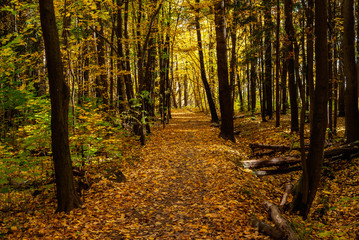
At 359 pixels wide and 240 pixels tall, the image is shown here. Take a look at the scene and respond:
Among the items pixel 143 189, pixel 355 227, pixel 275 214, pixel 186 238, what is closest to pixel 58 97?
pixel 143 189

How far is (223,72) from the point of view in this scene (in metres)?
13.6

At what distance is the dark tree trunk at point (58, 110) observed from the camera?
5480 mm

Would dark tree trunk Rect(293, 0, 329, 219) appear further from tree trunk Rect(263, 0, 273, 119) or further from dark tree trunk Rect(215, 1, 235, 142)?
tree trunk Rect(263, 0, 273, 119)

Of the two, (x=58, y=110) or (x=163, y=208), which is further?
(x=163, y=208)

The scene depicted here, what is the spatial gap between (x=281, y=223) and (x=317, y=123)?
8.30ft

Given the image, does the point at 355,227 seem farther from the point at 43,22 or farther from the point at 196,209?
the point at 43,22

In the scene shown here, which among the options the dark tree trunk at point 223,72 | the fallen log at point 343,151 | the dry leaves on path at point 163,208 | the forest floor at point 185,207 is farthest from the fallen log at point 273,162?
the dark tree trunk at point 223,72

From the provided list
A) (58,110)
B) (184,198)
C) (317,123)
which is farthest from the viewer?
(184,198)

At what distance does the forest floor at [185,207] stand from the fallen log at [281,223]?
0.65 feet

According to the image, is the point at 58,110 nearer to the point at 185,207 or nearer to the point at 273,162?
the point at 185,207

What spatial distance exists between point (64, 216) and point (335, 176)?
8324 mm

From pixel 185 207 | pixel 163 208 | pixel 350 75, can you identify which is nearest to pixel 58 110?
pixel 163 208

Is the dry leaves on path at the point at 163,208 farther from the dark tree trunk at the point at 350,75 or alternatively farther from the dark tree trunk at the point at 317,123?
the dark tree trunk at the point at 350,75

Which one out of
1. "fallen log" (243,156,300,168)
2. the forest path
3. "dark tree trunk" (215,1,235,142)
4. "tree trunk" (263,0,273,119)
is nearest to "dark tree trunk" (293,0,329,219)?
the forest path
